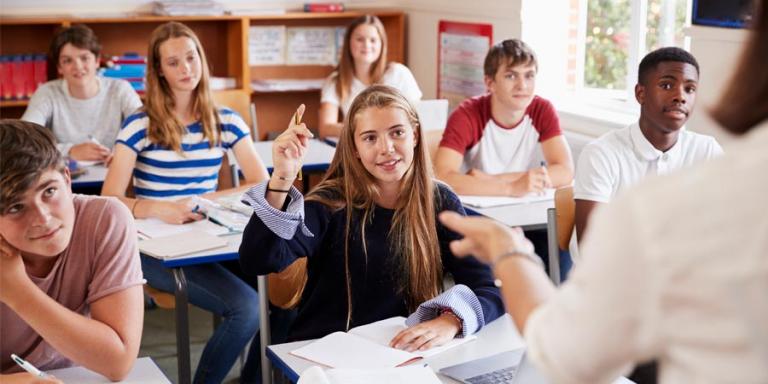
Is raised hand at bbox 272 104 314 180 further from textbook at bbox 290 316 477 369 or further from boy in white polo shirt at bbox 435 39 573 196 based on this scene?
boy in white polo shirt at bbox 435 39 573 196

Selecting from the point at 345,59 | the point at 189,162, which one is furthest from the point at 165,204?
the point at 345,59

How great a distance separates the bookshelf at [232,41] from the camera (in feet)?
17.4

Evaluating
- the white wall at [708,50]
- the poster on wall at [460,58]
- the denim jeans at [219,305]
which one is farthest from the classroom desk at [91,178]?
the white wall at [708,50]

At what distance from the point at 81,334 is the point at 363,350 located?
549mm

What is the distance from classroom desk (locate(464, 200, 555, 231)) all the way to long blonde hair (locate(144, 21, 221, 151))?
39.0 inches

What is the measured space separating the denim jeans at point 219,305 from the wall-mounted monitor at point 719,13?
6.27 ft

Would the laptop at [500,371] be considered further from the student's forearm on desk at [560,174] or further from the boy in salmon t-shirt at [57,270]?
the student's forearm on desk at [560,174]

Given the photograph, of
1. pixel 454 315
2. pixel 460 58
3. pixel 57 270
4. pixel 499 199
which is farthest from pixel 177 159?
pixel 460 58

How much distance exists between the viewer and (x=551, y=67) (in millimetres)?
4754

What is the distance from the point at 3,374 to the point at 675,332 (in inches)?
55.2

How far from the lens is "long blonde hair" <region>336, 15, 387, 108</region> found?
5121 millimetres

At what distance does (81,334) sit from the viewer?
5.92 feet

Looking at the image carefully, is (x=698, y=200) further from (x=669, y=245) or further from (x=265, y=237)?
(x=265, y=237)

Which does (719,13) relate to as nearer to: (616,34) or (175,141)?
(616,34)
